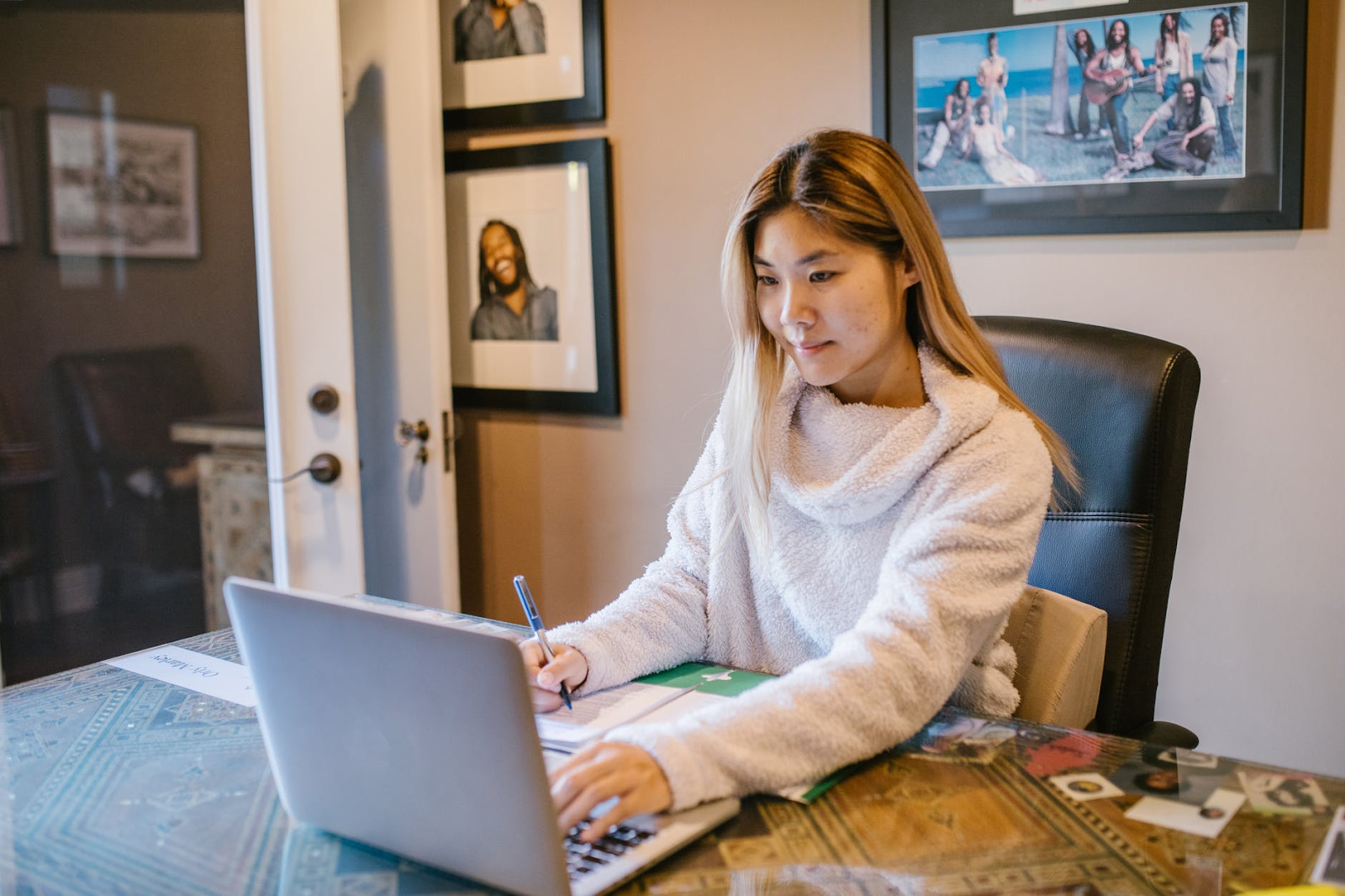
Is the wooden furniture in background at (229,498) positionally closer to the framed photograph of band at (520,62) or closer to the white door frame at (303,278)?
the white door frame at (303,278)

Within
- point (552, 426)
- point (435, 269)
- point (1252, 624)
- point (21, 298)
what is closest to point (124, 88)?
point (21, 298)

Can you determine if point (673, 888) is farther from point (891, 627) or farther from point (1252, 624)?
point (1252, 624)

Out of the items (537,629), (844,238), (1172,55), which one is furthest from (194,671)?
(1172,55)

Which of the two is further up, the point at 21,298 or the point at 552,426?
the point at 21,298

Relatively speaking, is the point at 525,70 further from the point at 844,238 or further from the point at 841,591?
the point at 841,591

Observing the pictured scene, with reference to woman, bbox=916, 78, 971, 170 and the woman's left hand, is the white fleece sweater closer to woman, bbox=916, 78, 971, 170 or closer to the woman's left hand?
the woman's left hand

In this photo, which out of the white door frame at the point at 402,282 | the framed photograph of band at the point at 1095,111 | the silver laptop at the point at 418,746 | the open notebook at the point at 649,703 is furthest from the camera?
the white door frame at the point at 402,282

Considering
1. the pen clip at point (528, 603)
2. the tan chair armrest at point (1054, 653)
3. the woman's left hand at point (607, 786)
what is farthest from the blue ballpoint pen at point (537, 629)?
the tan chair armrest at point (1054, 653)

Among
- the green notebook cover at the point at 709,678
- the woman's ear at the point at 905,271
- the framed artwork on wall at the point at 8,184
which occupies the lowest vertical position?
the green notebook cover at the point at 709,678

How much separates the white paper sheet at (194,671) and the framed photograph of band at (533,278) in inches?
58.1

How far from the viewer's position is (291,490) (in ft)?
8.50

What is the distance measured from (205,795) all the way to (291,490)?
157cm

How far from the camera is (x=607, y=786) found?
3.19 feet

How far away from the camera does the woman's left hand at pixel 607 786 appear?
3.12 feet
